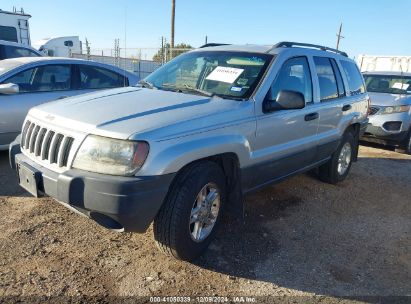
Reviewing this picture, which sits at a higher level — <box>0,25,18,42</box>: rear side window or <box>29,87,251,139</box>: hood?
<box>0,25,18,42</box>: rear side window

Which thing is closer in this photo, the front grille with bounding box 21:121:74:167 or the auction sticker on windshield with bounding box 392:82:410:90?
the front grille with bounding box 21:121:74:167

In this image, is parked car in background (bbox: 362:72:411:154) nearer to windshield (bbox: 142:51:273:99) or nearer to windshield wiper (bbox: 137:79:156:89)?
windshield (bbox: 142:51:273:99)

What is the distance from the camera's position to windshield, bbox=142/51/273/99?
363cm

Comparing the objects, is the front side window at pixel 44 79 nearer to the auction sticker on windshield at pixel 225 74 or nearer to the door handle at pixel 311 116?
the auction sticker on windshield at pixel 225 74

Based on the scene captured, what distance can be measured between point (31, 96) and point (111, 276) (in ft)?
11.5

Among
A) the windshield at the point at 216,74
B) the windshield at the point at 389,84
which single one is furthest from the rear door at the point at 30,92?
the windshield at the point at 389,84

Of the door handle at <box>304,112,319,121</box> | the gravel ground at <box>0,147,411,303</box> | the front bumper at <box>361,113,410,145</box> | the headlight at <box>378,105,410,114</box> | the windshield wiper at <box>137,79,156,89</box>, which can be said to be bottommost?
the gravel ground at <box>0,147,411,303</box>

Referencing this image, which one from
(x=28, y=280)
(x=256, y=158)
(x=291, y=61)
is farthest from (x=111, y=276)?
(x=291, y=61)

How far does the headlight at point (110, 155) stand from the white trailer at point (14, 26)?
13.2 metres

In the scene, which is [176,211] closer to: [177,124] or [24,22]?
[177,124]

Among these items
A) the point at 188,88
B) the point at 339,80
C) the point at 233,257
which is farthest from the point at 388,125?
the point at 233,257

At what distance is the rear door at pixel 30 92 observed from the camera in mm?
5180

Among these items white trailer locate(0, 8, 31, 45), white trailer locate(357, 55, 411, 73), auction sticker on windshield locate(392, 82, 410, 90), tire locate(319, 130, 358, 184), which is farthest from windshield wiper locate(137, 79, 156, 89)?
white trailer locate(357, 55, 411, 73)

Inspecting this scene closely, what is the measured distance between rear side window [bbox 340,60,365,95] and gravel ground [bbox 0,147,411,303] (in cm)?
185
